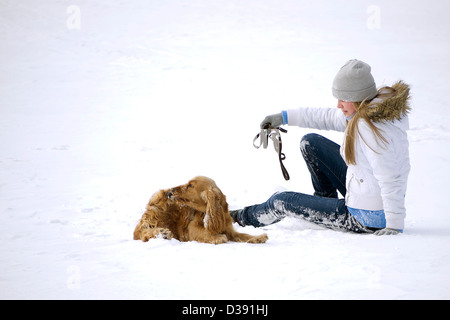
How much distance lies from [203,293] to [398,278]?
3.56 ft

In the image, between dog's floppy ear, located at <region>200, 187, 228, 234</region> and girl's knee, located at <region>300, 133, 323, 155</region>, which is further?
girl's knee, located at <region>300, 133, 323, 155</region>

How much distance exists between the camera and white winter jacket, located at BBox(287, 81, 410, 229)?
384 cm

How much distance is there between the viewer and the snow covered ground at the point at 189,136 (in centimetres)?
327

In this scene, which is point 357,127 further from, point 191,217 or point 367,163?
point 191,217

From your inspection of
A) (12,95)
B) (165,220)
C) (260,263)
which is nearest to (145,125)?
(12,95)

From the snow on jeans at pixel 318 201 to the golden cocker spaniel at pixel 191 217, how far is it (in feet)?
Result: 1.14

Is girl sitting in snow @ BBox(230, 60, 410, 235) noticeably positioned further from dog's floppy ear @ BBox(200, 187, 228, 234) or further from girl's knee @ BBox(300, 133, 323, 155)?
dog's floppy ear @ BBox(200, 187, 228, 234)

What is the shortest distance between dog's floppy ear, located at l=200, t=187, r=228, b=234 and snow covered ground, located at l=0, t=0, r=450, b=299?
7.6 inches

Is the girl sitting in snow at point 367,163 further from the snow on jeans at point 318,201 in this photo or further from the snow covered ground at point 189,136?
the snow covered ground at point 189,136

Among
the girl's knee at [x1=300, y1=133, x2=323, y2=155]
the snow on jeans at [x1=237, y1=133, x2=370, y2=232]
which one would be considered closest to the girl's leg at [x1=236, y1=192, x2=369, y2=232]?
the snow on jeans at [x1=237, y1=133, x2=370, y2=232]

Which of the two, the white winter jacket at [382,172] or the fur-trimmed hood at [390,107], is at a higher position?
the fur-trimmed hood at [390,107]

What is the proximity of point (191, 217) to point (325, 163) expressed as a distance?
1.18 m

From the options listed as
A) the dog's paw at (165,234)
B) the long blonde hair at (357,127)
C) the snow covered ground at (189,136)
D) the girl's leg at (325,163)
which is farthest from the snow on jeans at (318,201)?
the dog's paw at (165,234)

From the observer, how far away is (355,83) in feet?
12.9
